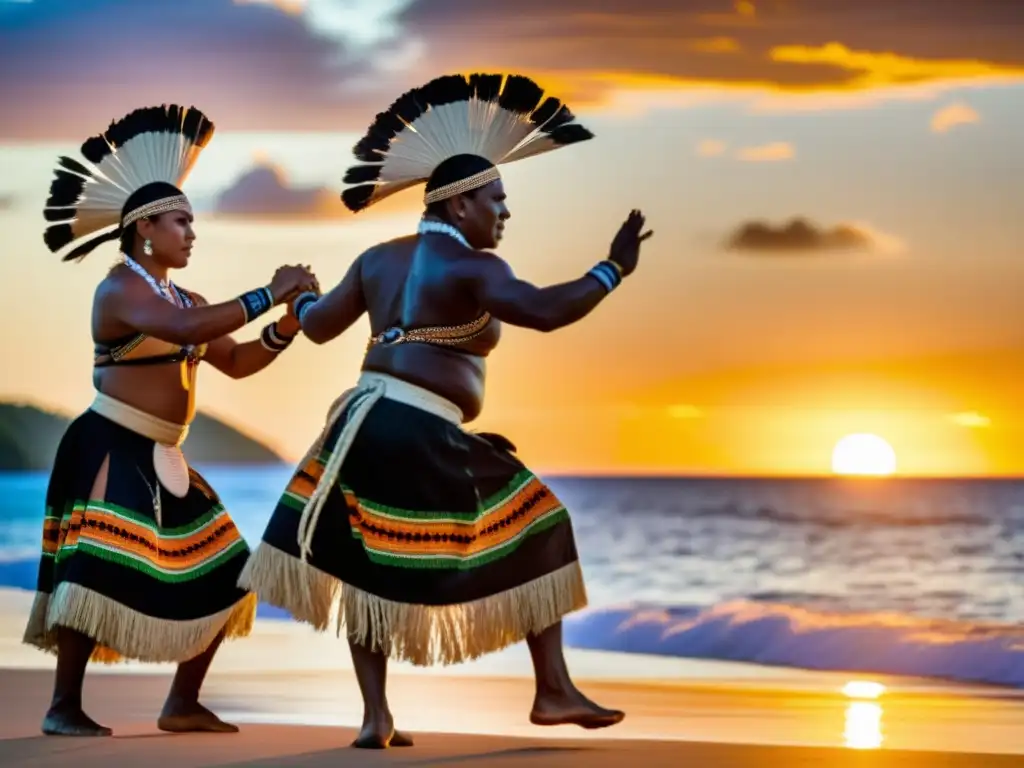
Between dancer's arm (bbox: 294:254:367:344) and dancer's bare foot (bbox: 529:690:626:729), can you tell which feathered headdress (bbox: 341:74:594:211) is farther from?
dancer's bare foot (bbox: 529:690:626:729)

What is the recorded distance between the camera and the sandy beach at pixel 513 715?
181 inches

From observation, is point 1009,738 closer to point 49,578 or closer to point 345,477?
point 345,477

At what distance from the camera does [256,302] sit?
16.2ft

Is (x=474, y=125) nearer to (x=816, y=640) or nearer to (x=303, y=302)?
(x=303, y=302)

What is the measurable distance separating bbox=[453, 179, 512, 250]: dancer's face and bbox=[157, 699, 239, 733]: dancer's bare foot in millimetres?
1332

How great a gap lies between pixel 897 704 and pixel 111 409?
2.56m

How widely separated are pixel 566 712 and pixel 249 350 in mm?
1384

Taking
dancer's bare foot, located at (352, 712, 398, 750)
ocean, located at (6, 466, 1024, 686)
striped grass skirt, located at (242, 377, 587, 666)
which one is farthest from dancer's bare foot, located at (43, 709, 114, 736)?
ocean, located at (6, 466, 1024, 686)

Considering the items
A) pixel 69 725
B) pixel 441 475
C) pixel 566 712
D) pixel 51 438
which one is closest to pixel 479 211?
pixel 441 475

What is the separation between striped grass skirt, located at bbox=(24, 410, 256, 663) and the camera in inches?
196

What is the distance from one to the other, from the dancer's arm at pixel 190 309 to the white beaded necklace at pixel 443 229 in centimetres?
36

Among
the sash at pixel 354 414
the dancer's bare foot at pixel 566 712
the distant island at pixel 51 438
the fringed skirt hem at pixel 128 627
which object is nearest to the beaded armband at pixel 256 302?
the sash at pixel 354 414

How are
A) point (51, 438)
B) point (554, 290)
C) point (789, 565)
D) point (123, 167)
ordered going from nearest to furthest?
point (554, 290)
point (123, 167)
point (51, 438)
point (789, 565)

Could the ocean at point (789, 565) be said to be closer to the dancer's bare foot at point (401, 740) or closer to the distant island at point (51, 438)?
the distant island at point (51, 438)
